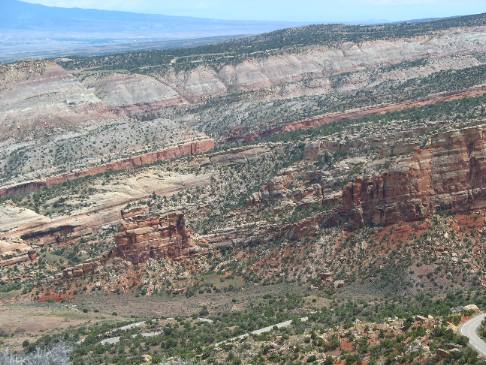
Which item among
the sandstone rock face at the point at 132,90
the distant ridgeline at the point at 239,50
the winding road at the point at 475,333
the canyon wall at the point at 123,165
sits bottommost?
the canyon wall at the point at 123,165

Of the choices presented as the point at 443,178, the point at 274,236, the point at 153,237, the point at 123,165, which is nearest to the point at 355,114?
the point at 123,165

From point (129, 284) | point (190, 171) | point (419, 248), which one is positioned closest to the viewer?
point (419, 248)

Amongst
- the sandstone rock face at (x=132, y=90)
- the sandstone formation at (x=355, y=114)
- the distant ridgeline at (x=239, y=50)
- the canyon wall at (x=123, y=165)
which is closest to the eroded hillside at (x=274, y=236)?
the canyon wall at (x=123, y=165)

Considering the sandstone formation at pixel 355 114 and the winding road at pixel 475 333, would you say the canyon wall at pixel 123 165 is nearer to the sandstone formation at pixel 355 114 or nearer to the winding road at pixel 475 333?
the sandstone formation at pixel 355 114

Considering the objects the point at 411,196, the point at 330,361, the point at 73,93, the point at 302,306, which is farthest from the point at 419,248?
the point at 73,93

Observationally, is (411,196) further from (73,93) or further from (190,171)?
(73,93)

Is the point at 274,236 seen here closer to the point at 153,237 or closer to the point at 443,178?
the point at 153,237
